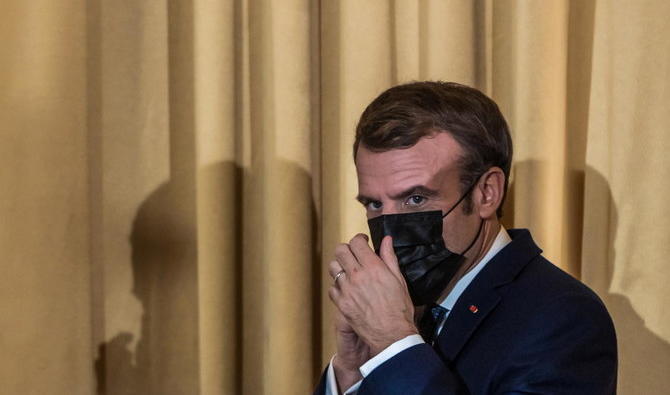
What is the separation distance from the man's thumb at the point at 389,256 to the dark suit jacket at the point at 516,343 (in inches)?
5.4

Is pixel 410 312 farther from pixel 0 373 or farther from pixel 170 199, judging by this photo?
pixel 0 373

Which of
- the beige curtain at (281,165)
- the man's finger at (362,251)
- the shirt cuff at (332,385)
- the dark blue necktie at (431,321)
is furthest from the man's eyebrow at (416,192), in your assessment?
the beige curtain at (281,165)

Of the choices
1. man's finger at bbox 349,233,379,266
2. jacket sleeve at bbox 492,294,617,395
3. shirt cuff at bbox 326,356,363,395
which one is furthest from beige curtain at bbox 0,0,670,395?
jacket sleeve at bbox 492,294,617,395

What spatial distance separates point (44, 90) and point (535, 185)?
1094mm

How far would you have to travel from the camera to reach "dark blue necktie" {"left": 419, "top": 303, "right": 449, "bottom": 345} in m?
1.62

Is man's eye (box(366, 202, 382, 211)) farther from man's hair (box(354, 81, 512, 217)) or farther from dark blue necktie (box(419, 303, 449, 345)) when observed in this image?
dark blue necktie (box(419, 303, 449, 345))

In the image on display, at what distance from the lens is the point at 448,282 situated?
5.24 ft

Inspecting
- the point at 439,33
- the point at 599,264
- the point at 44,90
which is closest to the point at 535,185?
the point at 599,264

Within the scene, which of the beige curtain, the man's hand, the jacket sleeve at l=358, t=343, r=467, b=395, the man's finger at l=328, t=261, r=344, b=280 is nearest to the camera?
the jacket sleeve at l=358, t=343, r=467, b=395

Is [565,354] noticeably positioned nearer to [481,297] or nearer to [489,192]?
[481,297]

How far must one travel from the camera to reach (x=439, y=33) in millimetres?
2092

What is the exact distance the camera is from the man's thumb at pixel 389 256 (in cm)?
149

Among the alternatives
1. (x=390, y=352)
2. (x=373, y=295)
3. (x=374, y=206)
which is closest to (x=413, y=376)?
(x=390, y=352)

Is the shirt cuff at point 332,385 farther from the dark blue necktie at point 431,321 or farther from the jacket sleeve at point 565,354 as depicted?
the jacket sleeve at point 565,354
